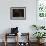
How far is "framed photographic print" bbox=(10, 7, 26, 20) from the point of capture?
23.5 feet

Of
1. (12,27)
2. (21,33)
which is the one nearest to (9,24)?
(12,27)

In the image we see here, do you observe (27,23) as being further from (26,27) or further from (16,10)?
(16,10)

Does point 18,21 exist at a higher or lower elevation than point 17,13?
lower

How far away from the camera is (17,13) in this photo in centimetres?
720

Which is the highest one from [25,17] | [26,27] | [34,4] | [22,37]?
[34,4]

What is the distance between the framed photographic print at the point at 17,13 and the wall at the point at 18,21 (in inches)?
5.4

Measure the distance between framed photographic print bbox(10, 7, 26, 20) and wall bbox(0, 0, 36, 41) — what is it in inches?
5.4

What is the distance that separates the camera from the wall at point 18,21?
7.14m

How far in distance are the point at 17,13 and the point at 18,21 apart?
369 mm

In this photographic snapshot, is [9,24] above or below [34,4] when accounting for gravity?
below

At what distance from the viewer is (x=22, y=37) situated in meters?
7.31

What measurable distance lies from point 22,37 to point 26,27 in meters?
0.51

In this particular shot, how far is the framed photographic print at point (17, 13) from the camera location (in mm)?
7152

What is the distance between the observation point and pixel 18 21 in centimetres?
721
